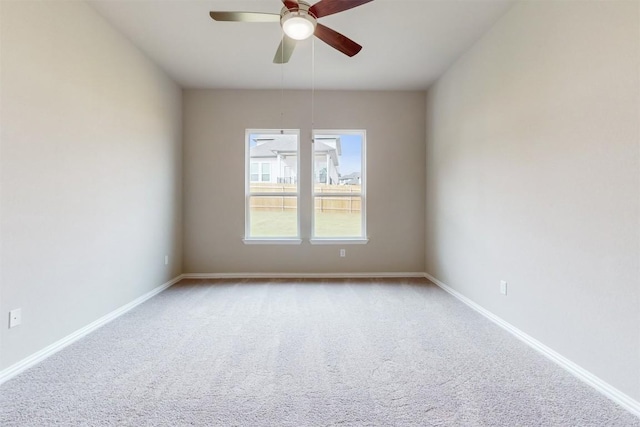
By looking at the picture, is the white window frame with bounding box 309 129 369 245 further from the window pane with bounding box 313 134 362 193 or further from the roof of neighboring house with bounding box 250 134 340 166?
the roof of neighboring house with bounding box 250 134 340 166

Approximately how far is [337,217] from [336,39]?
8.44ft

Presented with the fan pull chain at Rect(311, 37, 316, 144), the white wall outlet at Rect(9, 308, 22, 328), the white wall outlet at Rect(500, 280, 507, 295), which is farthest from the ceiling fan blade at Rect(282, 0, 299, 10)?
the white wall outlet at Rect(500, 280, 507, 295)

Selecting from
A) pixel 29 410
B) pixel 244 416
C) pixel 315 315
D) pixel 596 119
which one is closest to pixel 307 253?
pixel 315 315

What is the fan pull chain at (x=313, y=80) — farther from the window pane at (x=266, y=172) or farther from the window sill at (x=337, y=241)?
the window sill at (x=337, y=241)

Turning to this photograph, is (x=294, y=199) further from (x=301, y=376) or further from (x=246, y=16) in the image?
(x=301, y=376)

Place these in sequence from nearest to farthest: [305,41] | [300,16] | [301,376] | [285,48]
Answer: [301,376] < [300,16] < [285,48] < [305,41]

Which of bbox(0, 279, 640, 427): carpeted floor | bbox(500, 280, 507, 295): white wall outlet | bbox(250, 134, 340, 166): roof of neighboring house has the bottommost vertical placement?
bbox(0, 279, 640, 427): carpeted floor

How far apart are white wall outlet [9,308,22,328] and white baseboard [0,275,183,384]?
26 centimetres

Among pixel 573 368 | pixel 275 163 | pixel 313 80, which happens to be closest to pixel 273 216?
pixel 275 163

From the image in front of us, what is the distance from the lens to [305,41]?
292 cm

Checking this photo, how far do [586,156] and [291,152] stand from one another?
3.35m

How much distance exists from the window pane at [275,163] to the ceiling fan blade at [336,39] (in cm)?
209

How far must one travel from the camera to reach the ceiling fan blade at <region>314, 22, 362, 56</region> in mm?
2110

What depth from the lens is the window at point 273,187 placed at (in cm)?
429
